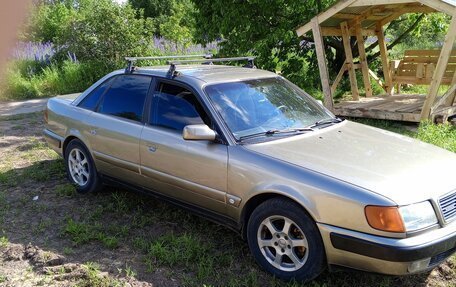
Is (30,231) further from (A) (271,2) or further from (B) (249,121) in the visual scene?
(A) (271,2)

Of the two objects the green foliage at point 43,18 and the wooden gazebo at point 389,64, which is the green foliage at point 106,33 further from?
the green foliage at point 43,18

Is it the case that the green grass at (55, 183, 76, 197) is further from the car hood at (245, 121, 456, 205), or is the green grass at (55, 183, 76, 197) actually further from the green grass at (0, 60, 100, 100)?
the green grass at (0, 60, 100, 100)

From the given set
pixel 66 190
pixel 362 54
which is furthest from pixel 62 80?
pixel 66 190

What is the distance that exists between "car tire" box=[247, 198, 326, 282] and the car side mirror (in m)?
0.71

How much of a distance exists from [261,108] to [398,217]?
1.69 m

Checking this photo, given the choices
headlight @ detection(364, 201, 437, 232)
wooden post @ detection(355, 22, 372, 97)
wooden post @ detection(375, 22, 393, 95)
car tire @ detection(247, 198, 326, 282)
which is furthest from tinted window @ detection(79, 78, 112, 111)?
wooden post @ detection(375, 22, 393, 95)

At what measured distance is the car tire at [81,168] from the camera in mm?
5160

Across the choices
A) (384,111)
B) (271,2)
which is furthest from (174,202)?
(271,2)

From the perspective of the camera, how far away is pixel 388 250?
9.52 ft

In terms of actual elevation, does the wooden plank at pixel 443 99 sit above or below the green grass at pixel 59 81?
below

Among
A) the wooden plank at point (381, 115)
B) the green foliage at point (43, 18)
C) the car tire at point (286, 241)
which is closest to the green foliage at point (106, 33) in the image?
the wooden plank at point (381, 115)

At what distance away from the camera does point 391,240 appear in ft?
9.59

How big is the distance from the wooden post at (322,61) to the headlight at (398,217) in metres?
6.08

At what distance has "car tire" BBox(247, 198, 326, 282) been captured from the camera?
322 cm
